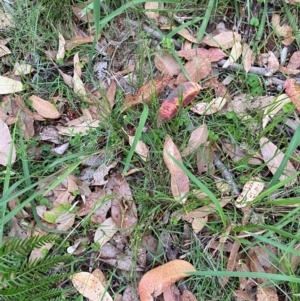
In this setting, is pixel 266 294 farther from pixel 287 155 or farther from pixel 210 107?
pixel 210 107

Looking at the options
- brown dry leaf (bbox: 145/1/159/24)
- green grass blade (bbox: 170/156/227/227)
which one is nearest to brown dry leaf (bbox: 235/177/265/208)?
green grass blade (bbox: 170/156/227/227)

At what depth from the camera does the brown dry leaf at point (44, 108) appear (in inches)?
82.1

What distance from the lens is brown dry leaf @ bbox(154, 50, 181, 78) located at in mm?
2090

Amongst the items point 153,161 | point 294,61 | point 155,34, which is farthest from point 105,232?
point 294,61

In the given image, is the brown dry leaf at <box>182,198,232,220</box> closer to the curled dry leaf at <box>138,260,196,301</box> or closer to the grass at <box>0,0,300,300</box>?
the grass at <box>0,0,300,300</box>

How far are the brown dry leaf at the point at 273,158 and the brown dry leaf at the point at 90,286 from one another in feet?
2.84

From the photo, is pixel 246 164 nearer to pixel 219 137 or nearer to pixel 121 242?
pixel 219 137

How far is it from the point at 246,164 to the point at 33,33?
44.9 inches

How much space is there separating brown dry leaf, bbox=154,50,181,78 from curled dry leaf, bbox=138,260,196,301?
0.83 metres

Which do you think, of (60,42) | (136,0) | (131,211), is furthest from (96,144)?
(136,0)

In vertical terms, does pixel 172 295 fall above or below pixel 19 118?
below

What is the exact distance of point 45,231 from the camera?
6.48 feet

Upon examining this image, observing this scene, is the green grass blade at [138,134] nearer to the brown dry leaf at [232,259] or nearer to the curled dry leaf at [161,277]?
the curled dry leaf at [161,277]

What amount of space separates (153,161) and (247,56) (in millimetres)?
640
